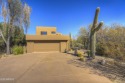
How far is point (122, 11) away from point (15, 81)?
748 inches

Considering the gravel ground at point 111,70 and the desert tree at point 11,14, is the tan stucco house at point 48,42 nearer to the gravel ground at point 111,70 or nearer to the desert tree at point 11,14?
the desert tree at point 11,14

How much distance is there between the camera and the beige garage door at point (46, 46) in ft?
89.0

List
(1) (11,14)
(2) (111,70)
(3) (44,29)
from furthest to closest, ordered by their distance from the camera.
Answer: (3) (44,29) → (1) (11,14) → (2) (111,70)

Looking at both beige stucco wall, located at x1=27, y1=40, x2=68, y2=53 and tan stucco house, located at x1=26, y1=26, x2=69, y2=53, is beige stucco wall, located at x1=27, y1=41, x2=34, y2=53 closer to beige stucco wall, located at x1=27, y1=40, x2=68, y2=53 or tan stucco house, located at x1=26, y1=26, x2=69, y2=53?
tan stucco house, located at x1=26, y1=26, x2=69, y2=53

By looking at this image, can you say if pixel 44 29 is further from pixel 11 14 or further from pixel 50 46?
pixel 11 14

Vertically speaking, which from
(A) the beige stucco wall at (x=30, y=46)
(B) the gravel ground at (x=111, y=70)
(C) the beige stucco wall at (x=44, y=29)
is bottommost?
(B) the gravel ground at (x=111, y=70)

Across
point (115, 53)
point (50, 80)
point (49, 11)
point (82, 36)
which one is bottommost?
point (50, 80)

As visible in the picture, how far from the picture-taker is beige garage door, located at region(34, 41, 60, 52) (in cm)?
2712

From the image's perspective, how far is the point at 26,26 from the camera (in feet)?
111

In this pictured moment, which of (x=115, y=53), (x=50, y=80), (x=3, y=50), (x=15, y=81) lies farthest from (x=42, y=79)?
(x=3, y=50)

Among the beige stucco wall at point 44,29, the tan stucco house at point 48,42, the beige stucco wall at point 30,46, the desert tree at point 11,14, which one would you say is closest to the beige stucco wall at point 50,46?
the tan stucco house at point 48,42

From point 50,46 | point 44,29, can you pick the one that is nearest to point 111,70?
point 50,46

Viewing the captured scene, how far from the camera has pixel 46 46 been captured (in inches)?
1077

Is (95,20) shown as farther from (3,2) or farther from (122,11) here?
(3,2)
